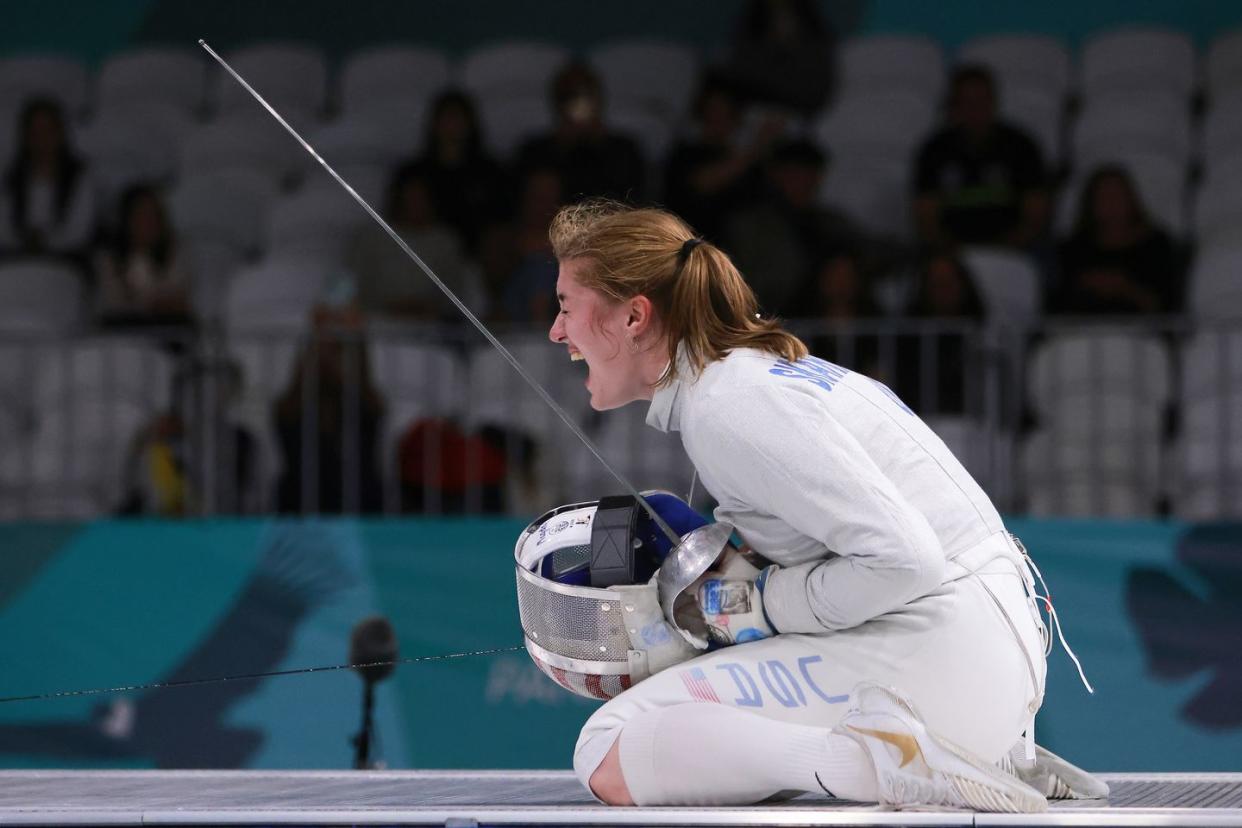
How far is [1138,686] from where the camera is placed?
144 inches

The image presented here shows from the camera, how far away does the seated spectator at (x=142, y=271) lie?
5.26 meters

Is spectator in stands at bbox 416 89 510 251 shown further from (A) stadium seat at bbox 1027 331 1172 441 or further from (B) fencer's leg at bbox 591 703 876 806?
(B) fencer's leg at bbox 591 703 876 806

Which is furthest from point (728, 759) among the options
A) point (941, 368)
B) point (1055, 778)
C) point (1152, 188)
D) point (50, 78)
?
point (50, 78)

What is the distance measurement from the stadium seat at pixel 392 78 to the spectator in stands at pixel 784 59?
124 centimetres

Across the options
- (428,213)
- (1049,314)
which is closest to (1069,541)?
(1049,314)

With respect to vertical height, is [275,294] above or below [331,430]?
above

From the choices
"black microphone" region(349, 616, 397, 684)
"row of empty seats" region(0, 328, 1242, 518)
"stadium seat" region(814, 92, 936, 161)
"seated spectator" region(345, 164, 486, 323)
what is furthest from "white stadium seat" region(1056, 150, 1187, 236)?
"black microphone" region(349, 616, 397, 684)

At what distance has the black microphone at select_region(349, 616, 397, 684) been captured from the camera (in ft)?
12.5

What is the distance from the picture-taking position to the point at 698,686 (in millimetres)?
1876

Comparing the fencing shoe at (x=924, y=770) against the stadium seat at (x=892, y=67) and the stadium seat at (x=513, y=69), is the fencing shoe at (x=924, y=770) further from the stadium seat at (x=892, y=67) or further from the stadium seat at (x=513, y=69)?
the stadium seat at (x=513, y=69)

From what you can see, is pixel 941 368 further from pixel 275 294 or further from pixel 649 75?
pixel 275 294

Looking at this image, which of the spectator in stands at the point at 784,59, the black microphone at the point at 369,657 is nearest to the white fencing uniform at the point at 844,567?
the black microphone at the point at 369,657

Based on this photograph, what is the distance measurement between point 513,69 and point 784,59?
3.55 ft

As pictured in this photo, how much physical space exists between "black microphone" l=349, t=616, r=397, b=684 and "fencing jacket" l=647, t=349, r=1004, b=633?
2055 millimetres
